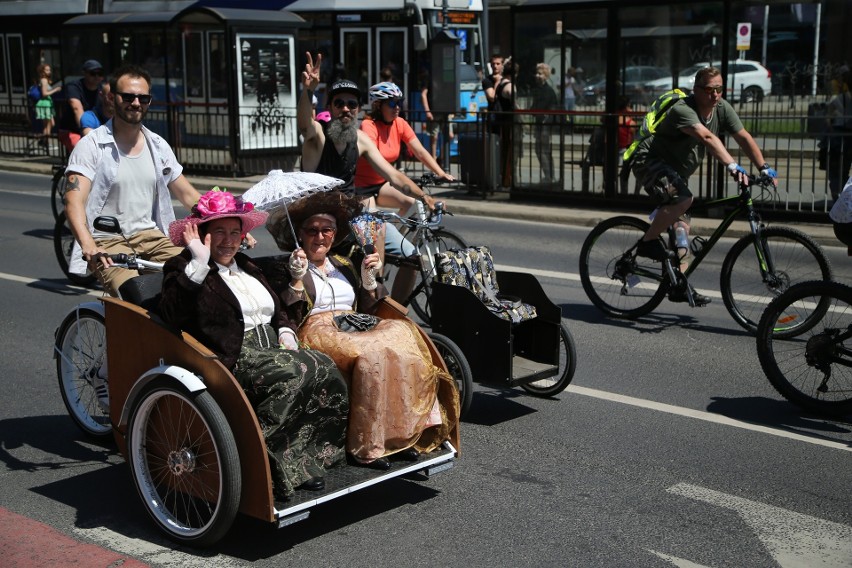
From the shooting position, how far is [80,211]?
18.4 ft

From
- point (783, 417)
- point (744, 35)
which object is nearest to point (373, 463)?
point (783, 417)

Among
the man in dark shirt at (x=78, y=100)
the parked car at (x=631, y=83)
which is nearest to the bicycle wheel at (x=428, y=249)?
the man in dark shirt at (x=78, y=100)

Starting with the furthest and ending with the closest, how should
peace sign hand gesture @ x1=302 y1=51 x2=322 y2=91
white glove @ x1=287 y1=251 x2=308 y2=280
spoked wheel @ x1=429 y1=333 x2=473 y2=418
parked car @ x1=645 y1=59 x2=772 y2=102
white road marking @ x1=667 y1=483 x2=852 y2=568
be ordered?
parked car @ x1=645 y1=59 x2=772 y2=102 → peace sign hand gesture @ x1=302 y1=51 x2=322 y2=91 → spoked wheel @ x1=429 y1=333 x2=473 y2=418 → white glove @ x1=287 y1=251 x2=308 y2=280 → white road marking @ x1=667 y1=483 x2=852 y2=568

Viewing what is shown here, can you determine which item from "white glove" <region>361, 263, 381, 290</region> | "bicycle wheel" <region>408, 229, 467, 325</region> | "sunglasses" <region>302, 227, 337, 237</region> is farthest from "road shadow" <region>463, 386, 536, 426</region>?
"sunglasses" <region>302, 227, 337, 237</region>

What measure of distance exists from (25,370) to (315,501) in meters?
3.72

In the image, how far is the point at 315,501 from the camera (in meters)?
4.34

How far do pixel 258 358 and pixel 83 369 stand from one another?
68.5 inches

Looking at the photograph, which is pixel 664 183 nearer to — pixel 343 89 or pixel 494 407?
pixel 343 89

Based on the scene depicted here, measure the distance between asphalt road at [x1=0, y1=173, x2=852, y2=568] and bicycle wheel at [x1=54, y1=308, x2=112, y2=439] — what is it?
0.46ft

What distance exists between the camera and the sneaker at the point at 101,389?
18.4ft

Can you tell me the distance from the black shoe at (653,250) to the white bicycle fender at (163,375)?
4.82m

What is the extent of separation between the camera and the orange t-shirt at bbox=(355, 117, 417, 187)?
8.03 metres

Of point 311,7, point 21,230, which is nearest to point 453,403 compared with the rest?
point 21,230

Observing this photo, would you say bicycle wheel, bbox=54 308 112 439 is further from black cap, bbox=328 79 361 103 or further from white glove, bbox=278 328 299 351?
black cap, bbox=328 79 361 103
